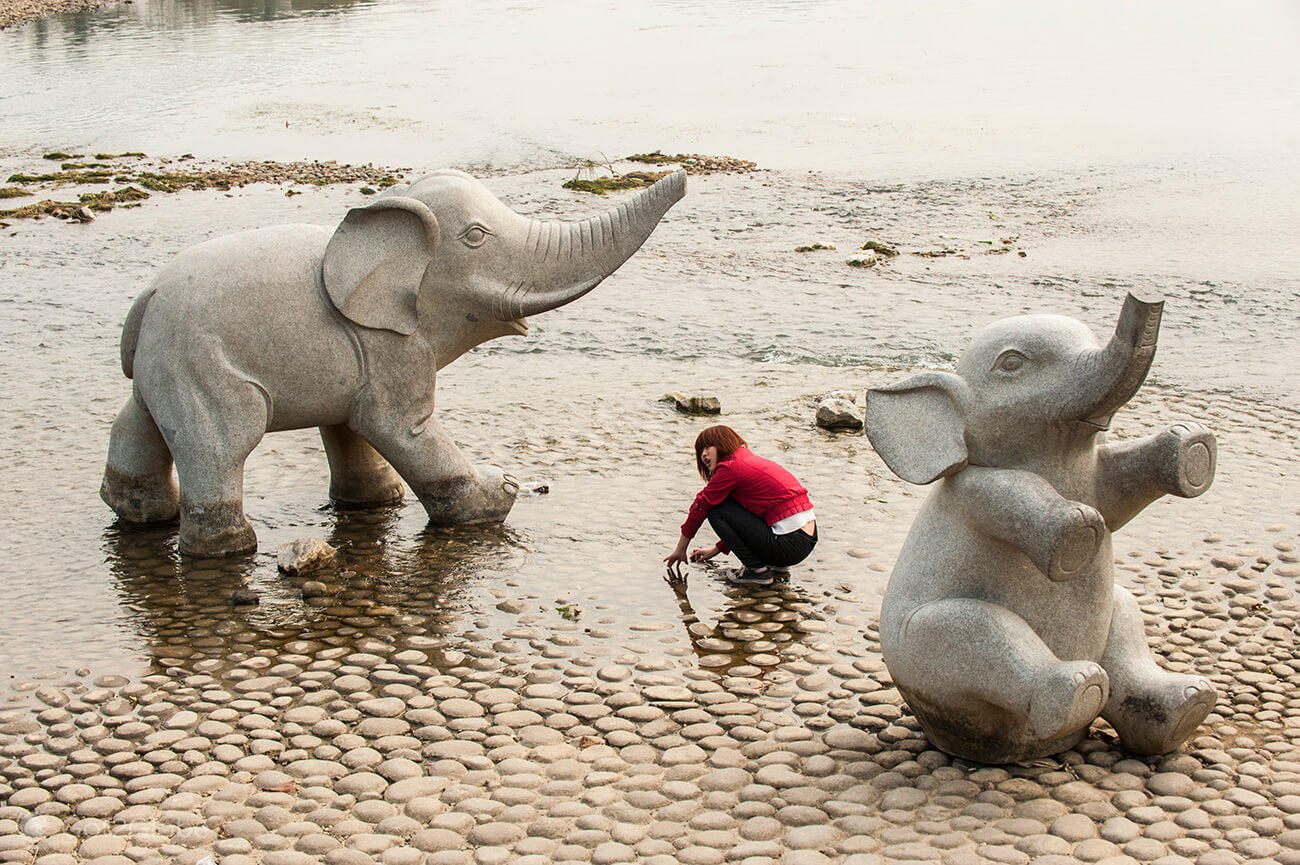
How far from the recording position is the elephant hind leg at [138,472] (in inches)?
284

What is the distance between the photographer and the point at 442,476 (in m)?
7.25

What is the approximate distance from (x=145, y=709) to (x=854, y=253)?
9296 mm

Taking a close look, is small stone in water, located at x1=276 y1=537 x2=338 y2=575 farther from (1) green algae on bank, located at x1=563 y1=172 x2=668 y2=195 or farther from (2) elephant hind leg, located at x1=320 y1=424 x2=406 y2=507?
(1) green algae on bank, located at x1=563 y1=172 x2=668 y2=195

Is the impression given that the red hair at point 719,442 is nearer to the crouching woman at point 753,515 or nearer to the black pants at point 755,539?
the crouching woman at point 753,515

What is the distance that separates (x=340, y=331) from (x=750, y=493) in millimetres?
2228

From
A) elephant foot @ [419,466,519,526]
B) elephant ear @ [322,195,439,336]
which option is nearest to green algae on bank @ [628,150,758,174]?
elephant foot @ [419,466,519,526]

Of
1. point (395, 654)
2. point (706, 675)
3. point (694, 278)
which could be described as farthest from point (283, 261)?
point (694, 278)

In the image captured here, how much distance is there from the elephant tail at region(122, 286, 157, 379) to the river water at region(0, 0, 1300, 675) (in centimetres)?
94

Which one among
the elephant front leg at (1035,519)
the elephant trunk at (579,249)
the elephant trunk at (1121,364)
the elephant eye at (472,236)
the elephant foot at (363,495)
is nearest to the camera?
the elephant trunk at (1121,364)

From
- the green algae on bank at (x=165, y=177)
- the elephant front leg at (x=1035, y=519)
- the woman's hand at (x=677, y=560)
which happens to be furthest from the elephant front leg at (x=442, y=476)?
the green algae on bank at (x=165, y=177)

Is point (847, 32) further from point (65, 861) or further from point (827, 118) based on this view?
point (65, 861)

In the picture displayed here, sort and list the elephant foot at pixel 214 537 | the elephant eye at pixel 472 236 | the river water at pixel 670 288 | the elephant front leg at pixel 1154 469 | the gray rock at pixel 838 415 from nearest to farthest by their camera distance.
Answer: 1. the elephant front leg at pixel 1154 469
2. the river water at pixel 670 288
3. the elephant foot at pixel 214 537
4. the elephant eye at pixel 472 236
5. the gray rock at pixel 838 415

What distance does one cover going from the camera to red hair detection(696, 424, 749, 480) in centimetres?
681

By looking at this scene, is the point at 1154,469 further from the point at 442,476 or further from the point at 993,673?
the point at 442,476
